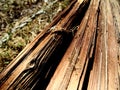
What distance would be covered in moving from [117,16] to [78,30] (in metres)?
0.86

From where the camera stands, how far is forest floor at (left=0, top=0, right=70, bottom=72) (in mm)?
2191

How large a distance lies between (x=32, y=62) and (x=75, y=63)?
305 mm

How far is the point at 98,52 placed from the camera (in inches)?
69.9

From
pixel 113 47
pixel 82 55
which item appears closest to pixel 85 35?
pixel 113 47

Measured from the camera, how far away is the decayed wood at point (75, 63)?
136cm

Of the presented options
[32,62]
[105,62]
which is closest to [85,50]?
[105,62]

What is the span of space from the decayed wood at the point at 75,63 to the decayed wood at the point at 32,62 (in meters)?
0.11

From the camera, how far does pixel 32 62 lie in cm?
149

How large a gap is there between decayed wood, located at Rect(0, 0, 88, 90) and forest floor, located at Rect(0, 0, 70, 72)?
386mm

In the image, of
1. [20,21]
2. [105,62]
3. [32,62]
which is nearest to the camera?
[32,62]

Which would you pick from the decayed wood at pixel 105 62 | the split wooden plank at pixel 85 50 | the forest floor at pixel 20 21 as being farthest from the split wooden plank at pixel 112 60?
the forest floor at pixel 20 21

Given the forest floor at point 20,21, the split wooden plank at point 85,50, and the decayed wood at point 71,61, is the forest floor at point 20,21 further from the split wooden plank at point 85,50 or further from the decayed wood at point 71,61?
the split wooden plank at point 85,50

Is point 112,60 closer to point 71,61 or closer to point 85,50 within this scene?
point 85,50

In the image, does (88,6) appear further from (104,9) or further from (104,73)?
(104,73)
